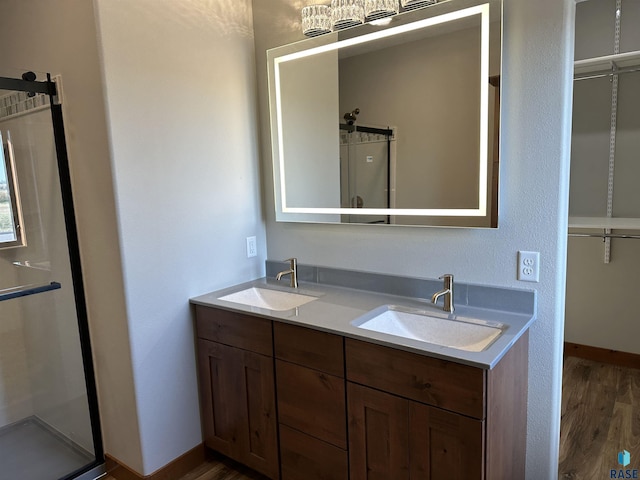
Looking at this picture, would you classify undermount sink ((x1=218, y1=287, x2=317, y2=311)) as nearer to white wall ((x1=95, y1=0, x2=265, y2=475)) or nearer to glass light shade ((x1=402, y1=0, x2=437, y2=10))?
white wall ((x1=95, y1=0, x2=265, y2=475))

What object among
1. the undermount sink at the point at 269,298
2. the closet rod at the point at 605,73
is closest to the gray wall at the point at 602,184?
the closet rod at the point at 605,73

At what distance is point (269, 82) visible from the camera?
230cm

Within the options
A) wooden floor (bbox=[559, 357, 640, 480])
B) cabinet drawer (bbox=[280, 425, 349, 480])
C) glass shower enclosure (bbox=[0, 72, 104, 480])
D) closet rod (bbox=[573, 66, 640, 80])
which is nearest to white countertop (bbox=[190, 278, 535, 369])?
cabinet drawer (bbox=[280, 425, 349, 480])

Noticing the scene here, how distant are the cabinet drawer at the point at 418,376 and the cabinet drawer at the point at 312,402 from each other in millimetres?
118

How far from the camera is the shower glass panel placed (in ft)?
6.49

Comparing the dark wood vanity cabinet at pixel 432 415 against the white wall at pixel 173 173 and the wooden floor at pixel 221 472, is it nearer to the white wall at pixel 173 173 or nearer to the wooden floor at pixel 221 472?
the wooden floor at pixel 221 472

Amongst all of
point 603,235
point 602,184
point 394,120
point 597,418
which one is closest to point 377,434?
point 394,120

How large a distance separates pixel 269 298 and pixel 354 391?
83 centimetres

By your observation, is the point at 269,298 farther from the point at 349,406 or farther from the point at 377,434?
the point at 377,434

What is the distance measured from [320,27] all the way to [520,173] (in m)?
1.12

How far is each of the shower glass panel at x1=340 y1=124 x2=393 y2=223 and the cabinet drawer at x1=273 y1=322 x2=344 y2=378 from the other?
65cm

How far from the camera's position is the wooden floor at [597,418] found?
80.4 inches

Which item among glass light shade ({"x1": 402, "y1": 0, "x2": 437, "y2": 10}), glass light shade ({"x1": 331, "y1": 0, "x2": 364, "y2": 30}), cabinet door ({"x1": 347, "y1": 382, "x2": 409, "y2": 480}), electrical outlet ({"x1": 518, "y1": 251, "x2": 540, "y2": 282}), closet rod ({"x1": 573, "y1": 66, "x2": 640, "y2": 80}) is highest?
glass light shade ({"x1": 331, "y1": 0, "x2": 364, "y2": 30})

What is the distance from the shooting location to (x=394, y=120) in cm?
193
